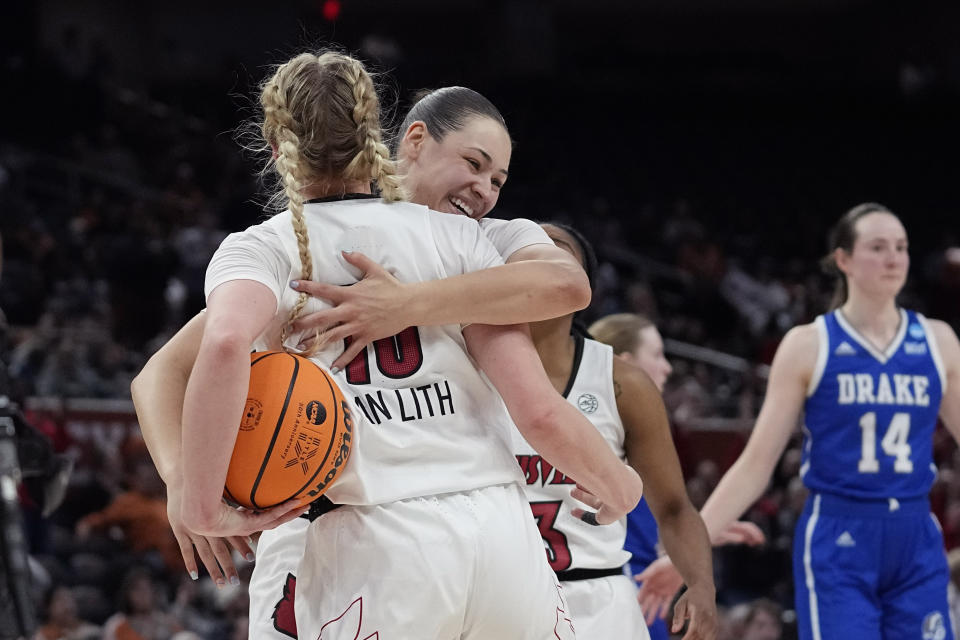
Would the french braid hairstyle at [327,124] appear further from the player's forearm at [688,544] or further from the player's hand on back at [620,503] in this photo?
the player's forearm at [688,544]

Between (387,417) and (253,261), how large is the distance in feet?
1.21

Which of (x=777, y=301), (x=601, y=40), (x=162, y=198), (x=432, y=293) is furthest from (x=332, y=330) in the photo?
(x=601, y=40)

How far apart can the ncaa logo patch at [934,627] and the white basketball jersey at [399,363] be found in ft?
8.40

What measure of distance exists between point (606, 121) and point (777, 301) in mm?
5598

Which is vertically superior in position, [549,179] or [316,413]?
[549,179]

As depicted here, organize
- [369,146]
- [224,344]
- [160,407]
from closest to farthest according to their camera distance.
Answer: [224,344] → [369,146] → [160,407]

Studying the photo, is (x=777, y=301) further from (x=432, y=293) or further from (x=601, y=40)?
(x=432, y=293)

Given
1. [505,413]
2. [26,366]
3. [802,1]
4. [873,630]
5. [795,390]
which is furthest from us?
[802,1]

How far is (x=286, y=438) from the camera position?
81.0 inches

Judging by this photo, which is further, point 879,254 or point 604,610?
point 879,254

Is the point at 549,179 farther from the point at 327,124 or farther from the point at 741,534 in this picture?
the point at 327,124

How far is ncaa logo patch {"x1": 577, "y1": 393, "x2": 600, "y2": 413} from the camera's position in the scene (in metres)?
3.42

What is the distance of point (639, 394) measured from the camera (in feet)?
11.4

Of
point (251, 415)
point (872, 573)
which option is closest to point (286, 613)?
point (251, 415)
